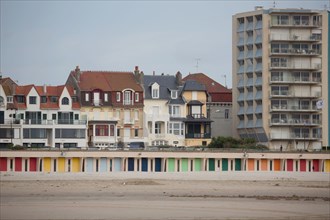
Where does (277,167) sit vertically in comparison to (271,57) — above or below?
below

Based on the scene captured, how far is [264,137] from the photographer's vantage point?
324 ft

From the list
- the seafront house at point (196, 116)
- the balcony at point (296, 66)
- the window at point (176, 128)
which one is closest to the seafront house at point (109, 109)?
the window at point (176, 128)

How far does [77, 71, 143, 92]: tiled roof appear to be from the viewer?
94688 millimetres

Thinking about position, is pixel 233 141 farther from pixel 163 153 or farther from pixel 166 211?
pixel 166 211

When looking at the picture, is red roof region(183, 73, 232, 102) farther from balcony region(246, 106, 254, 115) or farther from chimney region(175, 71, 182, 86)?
→ chimney region(175, 71, 182, 86)

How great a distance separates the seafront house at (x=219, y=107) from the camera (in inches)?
4090

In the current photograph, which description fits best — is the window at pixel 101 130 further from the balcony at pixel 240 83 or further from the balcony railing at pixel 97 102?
the balcony at pixel 240 83

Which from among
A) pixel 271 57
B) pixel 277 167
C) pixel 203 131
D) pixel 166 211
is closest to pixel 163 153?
pixel 277 167

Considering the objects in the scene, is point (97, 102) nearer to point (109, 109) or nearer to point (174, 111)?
point (109, 109)

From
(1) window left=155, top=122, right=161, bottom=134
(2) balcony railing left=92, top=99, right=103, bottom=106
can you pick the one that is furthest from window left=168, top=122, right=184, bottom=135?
(2) balcony railing left=92, top=99, right=103, bottom=106

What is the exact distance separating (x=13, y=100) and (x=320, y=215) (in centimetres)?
4573

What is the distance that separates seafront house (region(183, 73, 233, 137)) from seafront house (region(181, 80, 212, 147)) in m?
4.03

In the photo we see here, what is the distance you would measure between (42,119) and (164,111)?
508 inches

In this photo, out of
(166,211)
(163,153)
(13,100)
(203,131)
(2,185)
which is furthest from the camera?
(203,131)
